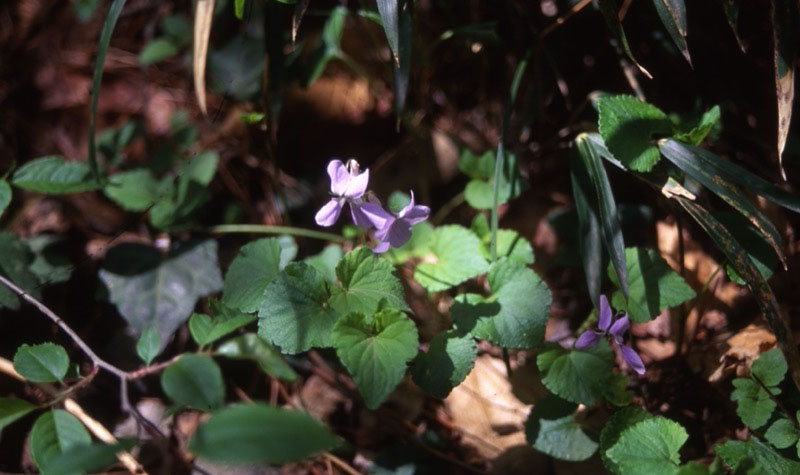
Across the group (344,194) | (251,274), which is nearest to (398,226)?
(344,194)

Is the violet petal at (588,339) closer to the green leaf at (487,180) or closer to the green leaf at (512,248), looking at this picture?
the green leaf at (512,248)

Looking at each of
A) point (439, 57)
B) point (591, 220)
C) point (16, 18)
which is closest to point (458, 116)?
point (439, 57)

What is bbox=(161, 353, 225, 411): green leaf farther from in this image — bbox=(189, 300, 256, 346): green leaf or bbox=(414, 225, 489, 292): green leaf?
bbox=(414, 225, 489, 292): green leaf

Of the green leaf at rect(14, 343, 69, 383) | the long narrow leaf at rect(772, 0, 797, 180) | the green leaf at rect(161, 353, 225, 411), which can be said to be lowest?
the green leaf at rect(14, 343, 69, 383)

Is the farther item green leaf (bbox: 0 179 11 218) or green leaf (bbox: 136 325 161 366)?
green leaf (bbox: 0 179 11 218)

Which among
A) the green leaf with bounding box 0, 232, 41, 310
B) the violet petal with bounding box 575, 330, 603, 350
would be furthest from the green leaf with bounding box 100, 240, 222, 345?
the violet petal with bounding box 575, 330, 603, 350

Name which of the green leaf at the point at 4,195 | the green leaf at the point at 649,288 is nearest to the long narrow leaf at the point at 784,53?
the green leaf at the point at 649,288
